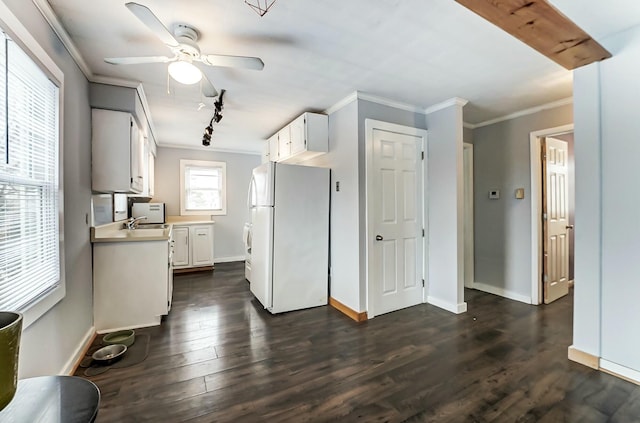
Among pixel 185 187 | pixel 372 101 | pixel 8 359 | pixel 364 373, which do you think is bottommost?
pixel 364 373

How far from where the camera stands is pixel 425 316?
3.11 metres

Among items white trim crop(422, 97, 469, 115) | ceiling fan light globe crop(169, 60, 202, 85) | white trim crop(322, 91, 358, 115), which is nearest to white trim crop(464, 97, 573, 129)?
white trim crop(422, 97, 469, 115)

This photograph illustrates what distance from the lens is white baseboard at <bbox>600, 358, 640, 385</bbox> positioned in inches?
75.9

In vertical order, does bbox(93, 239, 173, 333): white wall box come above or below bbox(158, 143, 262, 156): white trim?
below

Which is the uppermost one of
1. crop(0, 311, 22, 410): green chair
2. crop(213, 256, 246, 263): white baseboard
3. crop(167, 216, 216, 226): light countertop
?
crop(167, 216, 216, 226): light countertop

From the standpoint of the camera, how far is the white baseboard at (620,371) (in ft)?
6.32

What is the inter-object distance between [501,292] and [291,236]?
295 centimetres

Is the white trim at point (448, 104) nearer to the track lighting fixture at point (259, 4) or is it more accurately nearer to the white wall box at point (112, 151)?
the track lighting fixture at point (259, 4)

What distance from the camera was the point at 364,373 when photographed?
2053 mm

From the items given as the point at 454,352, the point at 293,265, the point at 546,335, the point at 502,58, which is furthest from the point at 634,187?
the point at 293,265

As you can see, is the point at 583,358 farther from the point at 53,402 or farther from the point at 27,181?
the point at 27,181

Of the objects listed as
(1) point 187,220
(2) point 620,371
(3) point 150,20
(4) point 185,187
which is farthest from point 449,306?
(4) point 185,187

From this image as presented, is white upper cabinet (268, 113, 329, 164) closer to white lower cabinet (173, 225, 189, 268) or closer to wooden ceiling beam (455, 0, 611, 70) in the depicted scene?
wooden ceiling beam (455, 0, 611, 70)

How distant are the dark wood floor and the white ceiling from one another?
2431 millimetres
